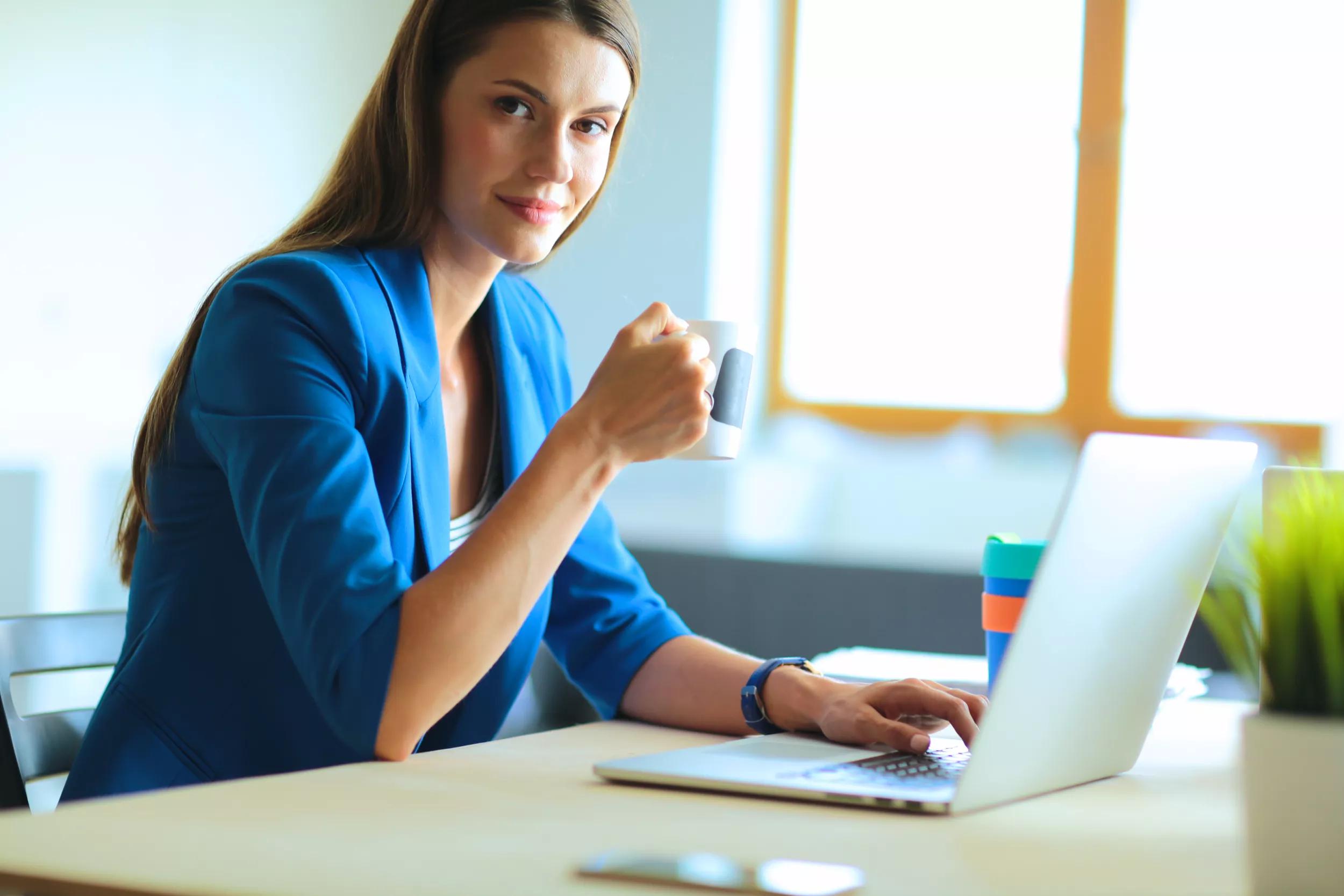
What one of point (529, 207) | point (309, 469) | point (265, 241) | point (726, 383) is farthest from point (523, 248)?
point (265, 241)

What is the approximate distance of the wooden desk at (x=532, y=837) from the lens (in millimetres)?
629

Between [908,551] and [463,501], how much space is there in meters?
1.89

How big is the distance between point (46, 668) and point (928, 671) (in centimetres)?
85

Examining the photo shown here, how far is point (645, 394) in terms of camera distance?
1045 mm

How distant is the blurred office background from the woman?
1331 millimetres

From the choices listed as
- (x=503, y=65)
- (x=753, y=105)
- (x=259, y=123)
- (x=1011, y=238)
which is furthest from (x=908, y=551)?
(x=503, y=65)

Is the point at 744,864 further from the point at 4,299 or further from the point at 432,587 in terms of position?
the point at 4,299

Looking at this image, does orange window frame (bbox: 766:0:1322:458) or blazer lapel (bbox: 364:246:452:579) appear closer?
blazer lapel (bbox: 364:246:452:579)

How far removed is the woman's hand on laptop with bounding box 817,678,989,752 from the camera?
1013mm

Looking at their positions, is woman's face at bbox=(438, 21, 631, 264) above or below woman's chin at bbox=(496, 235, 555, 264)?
above

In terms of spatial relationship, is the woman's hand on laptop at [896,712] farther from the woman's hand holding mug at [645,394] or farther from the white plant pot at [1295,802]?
the white plant pot at [1295,802]

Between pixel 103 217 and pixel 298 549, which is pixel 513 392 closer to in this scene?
pixel 298 549

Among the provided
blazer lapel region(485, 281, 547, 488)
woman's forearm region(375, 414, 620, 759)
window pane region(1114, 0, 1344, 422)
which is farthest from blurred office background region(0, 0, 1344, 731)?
woman's forearm region(375, 414, 620, 759)

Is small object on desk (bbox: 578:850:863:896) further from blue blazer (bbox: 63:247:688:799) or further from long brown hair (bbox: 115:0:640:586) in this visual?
long brown hair (bbox: 115:0:640:586)
